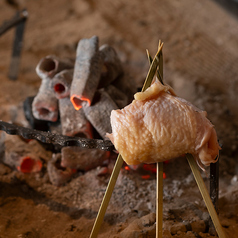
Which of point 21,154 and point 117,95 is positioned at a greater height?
point 117,95

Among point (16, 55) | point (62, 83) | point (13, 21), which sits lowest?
point (16, 55)

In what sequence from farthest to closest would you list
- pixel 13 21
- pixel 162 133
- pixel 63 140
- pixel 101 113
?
pixel 13 21, pixel 101 113, pixel 63 140, pixel 162 133

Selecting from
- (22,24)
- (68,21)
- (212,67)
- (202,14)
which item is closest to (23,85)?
(22,24)

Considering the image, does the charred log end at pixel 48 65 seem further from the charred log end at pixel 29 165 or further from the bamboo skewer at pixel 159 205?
the bamboo skewer at pixel 159 205

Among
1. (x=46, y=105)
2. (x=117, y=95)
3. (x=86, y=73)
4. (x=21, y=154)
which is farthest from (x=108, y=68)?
(x=21, y=154)

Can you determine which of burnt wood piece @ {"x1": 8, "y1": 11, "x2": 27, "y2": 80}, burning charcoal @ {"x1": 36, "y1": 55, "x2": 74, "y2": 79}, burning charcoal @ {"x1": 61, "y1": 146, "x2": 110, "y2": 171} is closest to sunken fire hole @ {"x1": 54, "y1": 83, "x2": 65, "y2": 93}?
burning charcoal @ {"x1": 36, "y1": 55, "x2": 74, "y2": 79}

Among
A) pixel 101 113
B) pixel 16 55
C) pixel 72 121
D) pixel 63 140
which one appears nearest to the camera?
pixel 63 140

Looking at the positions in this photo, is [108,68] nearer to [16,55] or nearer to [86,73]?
[86,73]
